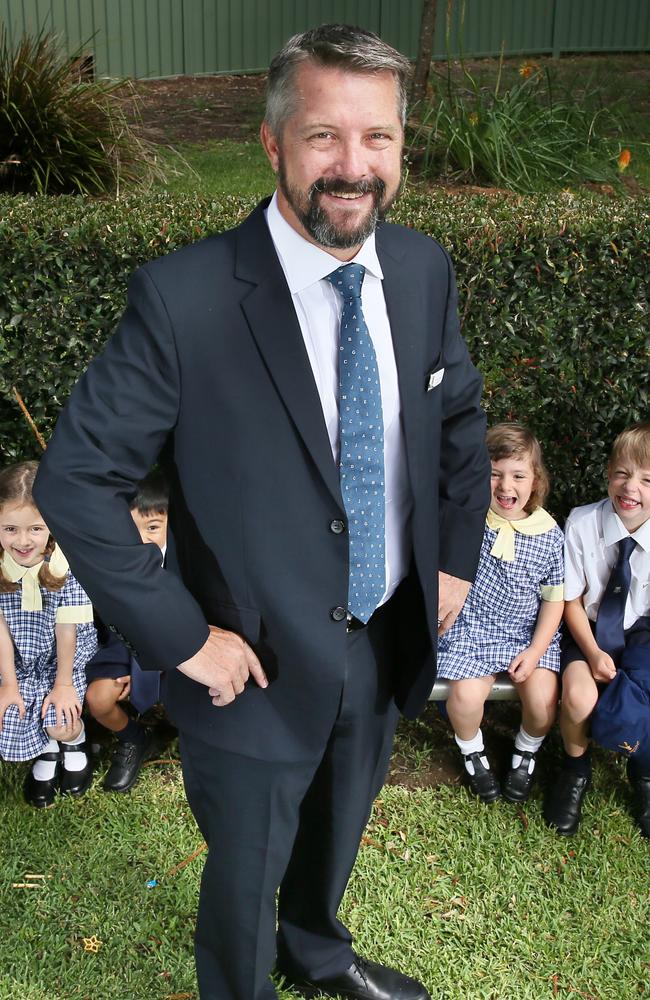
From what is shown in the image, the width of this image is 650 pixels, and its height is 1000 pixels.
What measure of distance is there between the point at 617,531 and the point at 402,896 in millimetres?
1486

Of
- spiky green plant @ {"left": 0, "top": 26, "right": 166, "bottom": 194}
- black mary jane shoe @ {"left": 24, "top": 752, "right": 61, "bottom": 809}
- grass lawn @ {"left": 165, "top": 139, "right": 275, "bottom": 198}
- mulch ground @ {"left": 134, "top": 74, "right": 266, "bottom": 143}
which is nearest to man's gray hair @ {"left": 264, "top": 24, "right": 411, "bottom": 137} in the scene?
black mary jane shoe @ {"left": 24, "top": 752, "right": 61, "bottom": 809}

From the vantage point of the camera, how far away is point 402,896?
355cm

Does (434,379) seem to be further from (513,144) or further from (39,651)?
(513,144)

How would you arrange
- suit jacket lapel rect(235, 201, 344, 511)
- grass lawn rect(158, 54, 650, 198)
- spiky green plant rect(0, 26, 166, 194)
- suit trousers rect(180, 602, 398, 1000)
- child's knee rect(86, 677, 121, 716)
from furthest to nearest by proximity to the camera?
grass lawn rect(158, 54, 650, 198)
spiky green plant rect(0, 26, 166, 194)
child's knee rect(86, 677, 121, 716)
suit trousers rect(180, 602, 398, 1000)
suit jacket lapel rect(235, 201, 344, 511)

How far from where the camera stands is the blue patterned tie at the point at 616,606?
4.00m

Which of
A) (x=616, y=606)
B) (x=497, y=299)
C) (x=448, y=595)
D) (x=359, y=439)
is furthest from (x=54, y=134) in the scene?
(x=359, y=439)

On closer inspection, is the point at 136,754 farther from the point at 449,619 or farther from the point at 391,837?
the point at 449,619

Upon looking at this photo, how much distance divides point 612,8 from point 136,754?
1459 centimetres

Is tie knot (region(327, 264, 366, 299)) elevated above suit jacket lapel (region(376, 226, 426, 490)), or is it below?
above

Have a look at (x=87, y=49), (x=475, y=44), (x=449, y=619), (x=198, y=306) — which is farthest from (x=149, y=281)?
(x=475, y=44)

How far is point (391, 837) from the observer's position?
3.80m

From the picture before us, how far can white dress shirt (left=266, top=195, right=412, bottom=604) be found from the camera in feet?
7.59

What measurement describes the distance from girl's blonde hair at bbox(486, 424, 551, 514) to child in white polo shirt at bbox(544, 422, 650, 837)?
0.53 ft

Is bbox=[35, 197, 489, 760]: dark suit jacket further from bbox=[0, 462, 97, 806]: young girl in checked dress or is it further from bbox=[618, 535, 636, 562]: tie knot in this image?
bbox=[618, 535, 636, 562]: tie knot
